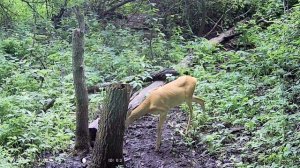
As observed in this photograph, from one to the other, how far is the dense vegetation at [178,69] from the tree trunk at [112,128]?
43.0 inches

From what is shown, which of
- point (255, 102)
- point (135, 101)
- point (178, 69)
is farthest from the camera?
point (178, 69)

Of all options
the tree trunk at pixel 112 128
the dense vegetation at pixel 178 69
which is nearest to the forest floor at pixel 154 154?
the dense vegetation at pixel 178 69

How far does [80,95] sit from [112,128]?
98 cm

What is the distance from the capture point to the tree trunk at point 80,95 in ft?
21.9

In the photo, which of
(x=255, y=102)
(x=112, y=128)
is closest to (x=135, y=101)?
(x=255, y=102)

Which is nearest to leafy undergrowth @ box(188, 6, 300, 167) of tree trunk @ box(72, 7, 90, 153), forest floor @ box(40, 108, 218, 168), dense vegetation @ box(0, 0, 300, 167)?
dense vegetation @ box(0, 0, 300, 167)

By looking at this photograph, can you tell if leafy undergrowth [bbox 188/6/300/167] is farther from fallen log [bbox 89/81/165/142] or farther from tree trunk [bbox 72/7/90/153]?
tree trunk [bbox 72/7/90/153]

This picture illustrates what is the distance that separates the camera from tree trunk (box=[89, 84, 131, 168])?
19.7ft

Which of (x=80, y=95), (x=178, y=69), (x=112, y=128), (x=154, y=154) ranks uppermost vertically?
(x=178, y=69)

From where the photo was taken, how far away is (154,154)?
6688 mm

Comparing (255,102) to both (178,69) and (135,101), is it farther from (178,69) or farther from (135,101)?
(178,69)

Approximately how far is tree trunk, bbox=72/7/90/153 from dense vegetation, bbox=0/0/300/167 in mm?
363

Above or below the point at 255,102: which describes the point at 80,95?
above

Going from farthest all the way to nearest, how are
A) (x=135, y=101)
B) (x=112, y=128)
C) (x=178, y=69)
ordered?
1. (x=178, y=69)
2. (x=135, y=101)
3. (x=112, y=128)
